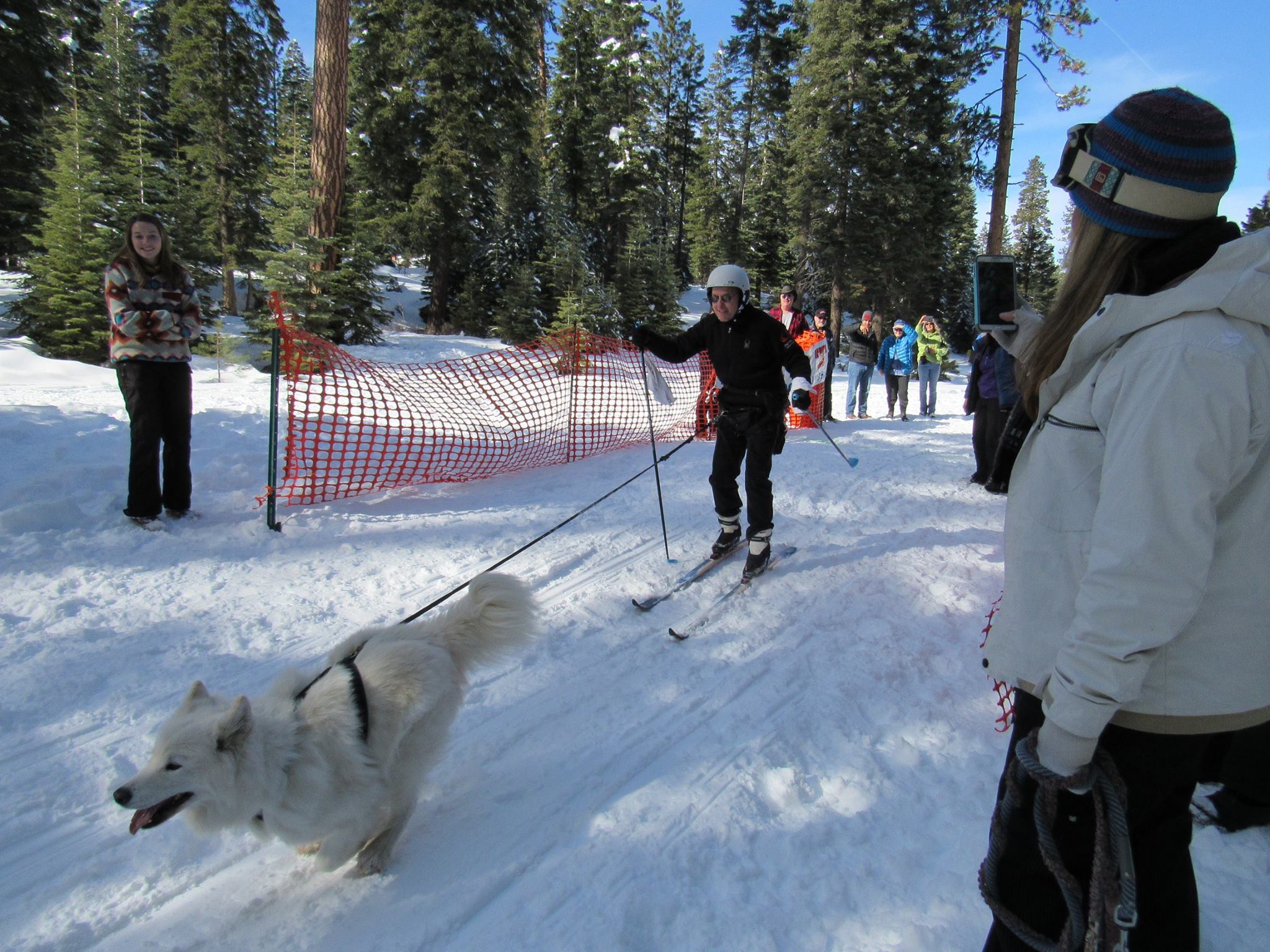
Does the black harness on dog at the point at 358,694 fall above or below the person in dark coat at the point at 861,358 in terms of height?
below

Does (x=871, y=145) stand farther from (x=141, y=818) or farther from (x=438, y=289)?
(x=141, y=818)

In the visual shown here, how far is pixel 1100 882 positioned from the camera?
135 cm

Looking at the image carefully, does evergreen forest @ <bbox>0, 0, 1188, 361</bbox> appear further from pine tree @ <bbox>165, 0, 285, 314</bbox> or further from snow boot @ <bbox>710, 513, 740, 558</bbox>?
snow boot @ <bbox>710, 513, 740, 558</bbox>

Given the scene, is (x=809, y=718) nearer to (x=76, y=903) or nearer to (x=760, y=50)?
(x=76, y=903)

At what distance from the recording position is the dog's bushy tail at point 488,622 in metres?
2.63

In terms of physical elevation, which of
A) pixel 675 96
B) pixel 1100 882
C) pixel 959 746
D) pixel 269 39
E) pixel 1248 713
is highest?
pixel 675 96

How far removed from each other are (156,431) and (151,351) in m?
0.57

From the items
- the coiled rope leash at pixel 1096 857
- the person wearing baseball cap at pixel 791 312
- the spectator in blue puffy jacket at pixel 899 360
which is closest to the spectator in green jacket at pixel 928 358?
the spectator in blue puffy jacket at pixel 899 360

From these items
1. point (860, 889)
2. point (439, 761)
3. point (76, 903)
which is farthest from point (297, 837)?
point (860, 889)

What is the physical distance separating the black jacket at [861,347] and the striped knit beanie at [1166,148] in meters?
12.2

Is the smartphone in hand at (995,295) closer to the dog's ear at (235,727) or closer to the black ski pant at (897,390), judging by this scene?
the dog's ear at (235,727)

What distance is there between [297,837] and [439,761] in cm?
54

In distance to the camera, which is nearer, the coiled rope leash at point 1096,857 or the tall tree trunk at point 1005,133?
the coiled rope leash at point 1096,857

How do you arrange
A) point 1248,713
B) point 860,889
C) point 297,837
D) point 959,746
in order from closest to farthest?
1. point 1248,713
2. point 297,837
3. point 860,889
4. point 959,746
